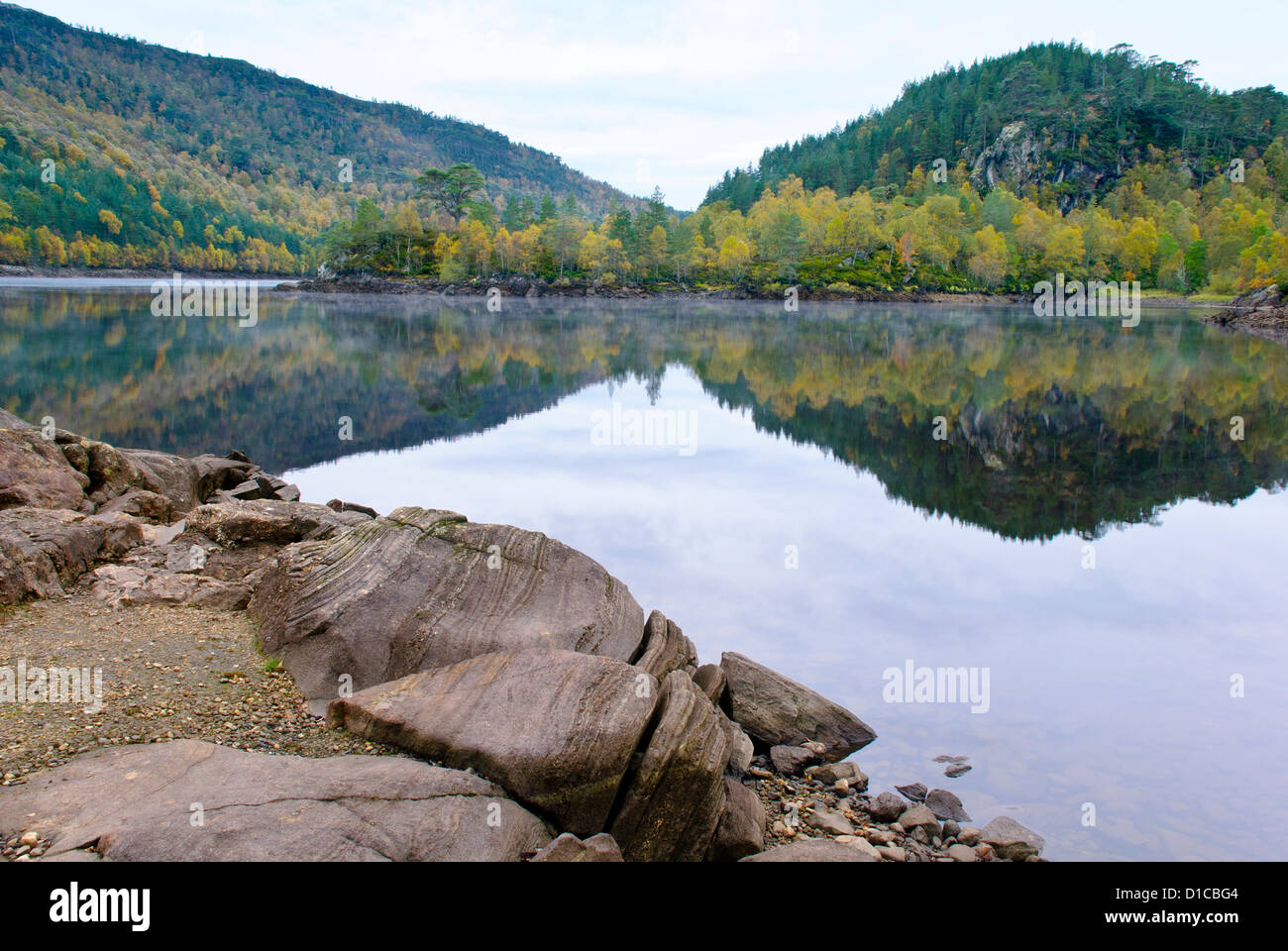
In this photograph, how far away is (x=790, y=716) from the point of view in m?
9.50

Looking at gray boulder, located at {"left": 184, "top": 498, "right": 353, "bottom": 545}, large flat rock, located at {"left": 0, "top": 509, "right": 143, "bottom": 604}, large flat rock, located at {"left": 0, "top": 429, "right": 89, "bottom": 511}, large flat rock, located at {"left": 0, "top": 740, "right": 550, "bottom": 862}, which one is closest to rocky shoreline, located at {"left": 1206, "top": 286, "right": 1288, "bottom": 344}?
gray boulder, located at {"left": 184, "top": 498, "right": 353, "bottom": 545}

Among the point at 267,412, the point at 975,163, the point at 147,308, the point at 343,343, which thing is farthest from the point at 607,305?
the point at 975,163

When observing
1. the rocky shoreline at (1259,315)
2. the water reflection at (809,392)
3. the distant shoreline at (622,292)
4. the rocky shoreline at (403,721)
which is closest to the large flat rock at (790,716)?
the rocky shoreline at (403,721)

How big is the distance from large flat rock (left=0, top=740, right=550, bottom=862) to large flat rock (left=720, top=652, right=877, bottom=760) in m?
3.56

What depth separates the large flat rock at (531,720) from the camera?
22.4 feet

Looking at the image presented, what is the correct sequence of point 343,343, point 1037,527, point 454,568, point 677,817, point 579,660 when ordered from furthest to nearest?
point 343,343, point 1037,527, point 454,568, point 579,660, point 677,817

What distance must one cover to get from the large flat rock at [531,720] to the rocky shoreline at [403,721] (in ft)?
0.07

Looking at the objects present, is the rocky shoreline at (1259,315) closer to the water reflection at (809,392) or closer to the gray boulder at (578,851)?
the water reflection at (809,392)

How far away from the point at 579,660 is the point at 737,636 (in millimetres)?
4741

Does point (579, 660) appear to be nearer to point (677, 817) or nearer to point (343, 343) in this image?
point (677, 817)

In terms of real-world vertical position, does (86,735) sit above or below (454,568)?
below

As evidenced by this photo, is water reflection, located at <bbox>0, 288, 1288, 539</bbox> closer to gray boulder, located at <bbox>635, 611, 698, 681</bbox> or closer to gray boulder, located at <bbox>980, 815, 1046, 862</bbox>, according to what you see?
gray boulder, located at <bbox>635, 611, 698, 681</bbox>

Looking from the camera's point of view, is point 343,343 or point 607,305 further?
point 607,305

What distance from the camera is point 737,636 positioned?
12148 mm
